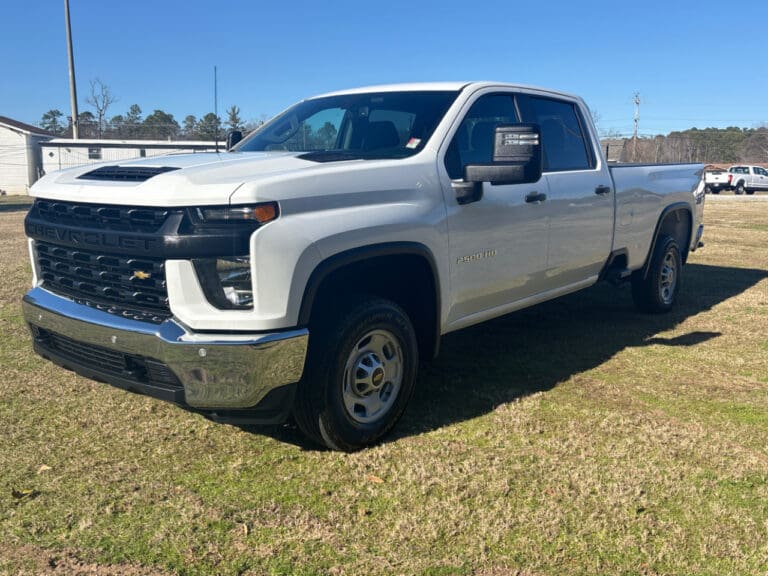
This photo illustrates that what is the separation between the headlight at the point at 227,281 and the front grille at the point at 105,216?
0.30 meters

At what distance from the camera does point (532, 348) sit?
5.87m

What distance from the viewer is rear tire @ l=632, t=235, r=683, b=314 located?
6.80m

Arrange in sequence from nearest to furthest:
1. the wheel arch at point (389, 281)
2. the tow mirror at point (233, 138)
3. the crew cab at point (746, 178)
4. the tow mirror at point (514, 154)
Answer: the wheel arch at point (389, 281), the tow mirror at point (514, 154), the tow mirror at point (233, 138), the crew cab at point (746, 178)

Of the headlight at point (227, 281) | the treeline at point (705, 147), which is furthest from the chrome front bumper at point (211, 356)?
the treeline at point (705, 147)

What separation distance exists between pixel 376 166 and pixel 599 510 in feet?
6.58

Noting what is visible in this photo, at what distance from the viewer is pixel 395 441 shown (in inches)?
154

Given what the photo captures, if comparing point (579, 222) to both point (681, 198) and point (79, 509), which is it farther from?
point (79, 509)

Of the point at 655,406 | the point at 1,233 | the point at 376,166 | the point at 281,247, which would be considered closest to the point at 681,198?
the point at 655,406

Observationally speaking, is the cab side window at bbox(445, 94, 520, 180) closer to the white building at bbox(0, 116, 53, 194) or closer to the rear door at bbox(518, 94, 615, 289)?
the rear door at bbox(518, 94, 615, 289)

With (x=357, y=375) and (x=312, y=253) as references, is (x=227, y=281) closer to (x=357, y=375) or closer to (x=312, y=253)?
(x=312, y=253)

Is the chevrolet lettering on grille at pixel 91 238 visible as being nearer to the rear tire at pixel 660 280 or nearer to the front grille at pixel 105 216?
the front grille at pixel 105 216

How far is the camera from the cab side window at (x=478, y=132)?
13.8 feet

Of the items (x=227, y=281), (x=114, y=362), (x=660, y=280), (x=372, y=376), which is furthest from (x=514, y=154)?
(x=660, y=280)

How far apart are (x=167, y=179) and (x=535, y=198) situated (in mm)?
2526
